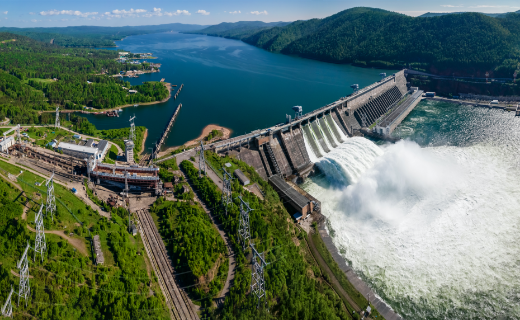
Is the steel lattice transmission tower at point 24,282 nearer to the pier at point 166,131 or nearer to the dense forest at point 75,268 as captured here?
the dense forest at point 75,268

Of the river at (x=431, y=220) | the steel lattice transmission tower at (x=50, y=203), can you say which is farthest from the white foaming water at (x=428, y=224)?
the steel lattice transmission tower at (x=50, y=203)

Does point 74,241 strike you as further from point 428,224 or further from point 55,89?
point 55,89

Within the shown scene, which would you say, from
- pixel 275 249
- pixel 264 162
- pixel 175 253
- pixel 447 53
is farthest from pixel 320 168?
pixel 447 53

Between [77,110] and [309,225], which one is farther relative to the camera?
[77,110]

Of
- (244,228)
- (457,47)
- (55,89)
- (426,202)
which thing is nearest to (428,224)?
(426,202)

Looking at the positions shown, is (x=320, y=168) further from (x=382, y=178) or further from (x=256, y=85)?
(x=256, y=85)

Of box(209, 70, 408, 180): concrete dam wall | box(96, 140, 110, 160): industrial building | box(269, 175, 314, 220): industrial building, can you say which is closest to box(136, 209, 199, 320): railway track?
box(96, 140, 110, 160): industrial building
